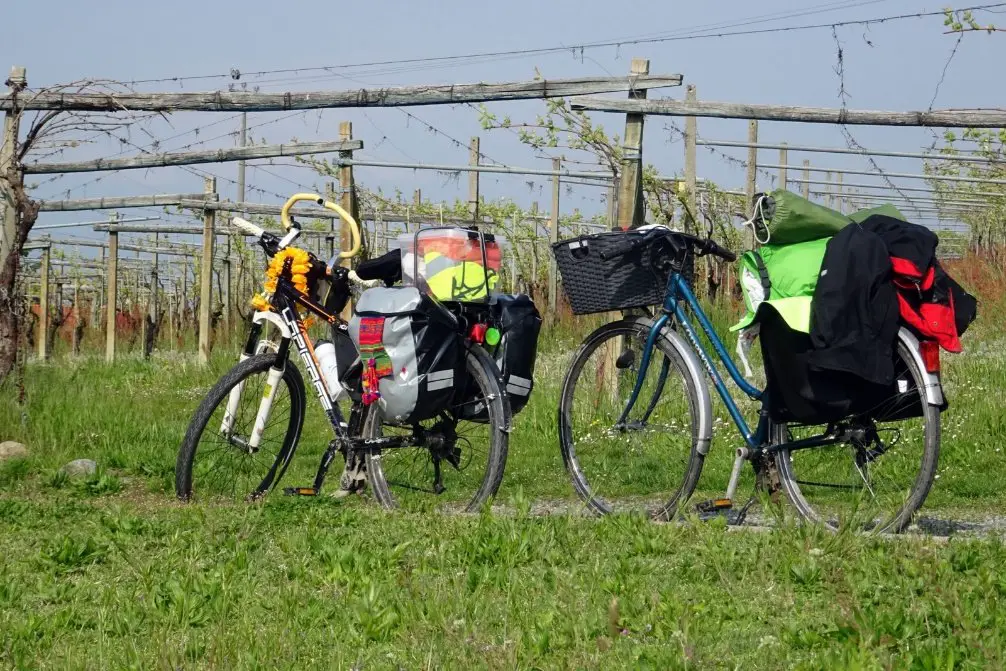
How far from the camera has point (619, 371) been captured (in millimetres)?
5391

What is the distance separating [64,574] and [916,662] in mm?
2831

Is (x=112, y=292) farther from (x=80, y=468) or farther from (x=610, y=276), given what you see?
(x=610, y=276)

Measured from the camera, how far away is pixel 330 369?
587 centimetres

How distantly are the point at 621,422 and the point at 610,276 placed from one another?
2.22 feet

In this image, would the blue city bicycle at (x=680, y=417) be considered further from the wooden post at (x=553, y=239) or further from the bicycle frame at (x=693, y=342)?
the wooden post at (x=553, y=239)

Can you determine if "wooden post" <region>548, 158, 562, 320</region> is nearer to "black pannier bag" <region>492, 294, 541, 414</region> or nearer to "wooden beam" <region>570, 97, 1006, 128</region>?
"wooden beam" <region>570, 97, 1006, 128</region>

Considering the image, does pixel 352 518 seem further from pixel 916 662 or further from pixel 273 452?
pixel 916 662

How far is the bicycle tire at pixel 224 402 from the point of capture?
573 cm

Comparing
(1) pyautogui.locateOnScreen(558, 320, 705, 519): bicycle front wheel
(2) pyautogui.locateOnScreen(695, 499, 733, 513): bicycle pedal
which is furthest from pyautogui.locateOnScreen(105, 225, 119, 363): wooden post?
(2) pyautogui.locateOnScreen(695, 499, 733, 513): bicycle pedal

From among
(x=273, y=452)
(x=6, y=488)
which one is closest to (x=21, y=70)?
(x=6, y=488)

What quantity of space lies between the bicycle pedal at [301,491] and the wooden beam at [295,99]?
400 cm

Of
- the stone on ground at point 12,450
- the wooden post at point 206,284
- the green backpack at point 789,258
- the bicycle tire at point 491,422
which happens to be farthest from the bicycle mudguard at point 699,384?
the wooden post at point 206,284

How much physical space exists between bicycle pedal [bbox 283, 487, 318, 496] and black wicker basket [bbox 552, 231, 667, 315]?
58.8 inches

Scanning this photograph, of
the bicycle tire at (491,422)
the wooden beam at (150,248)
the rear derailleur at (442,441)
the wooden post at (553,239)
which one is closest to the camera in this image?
the bicycle tire at (491,422)
